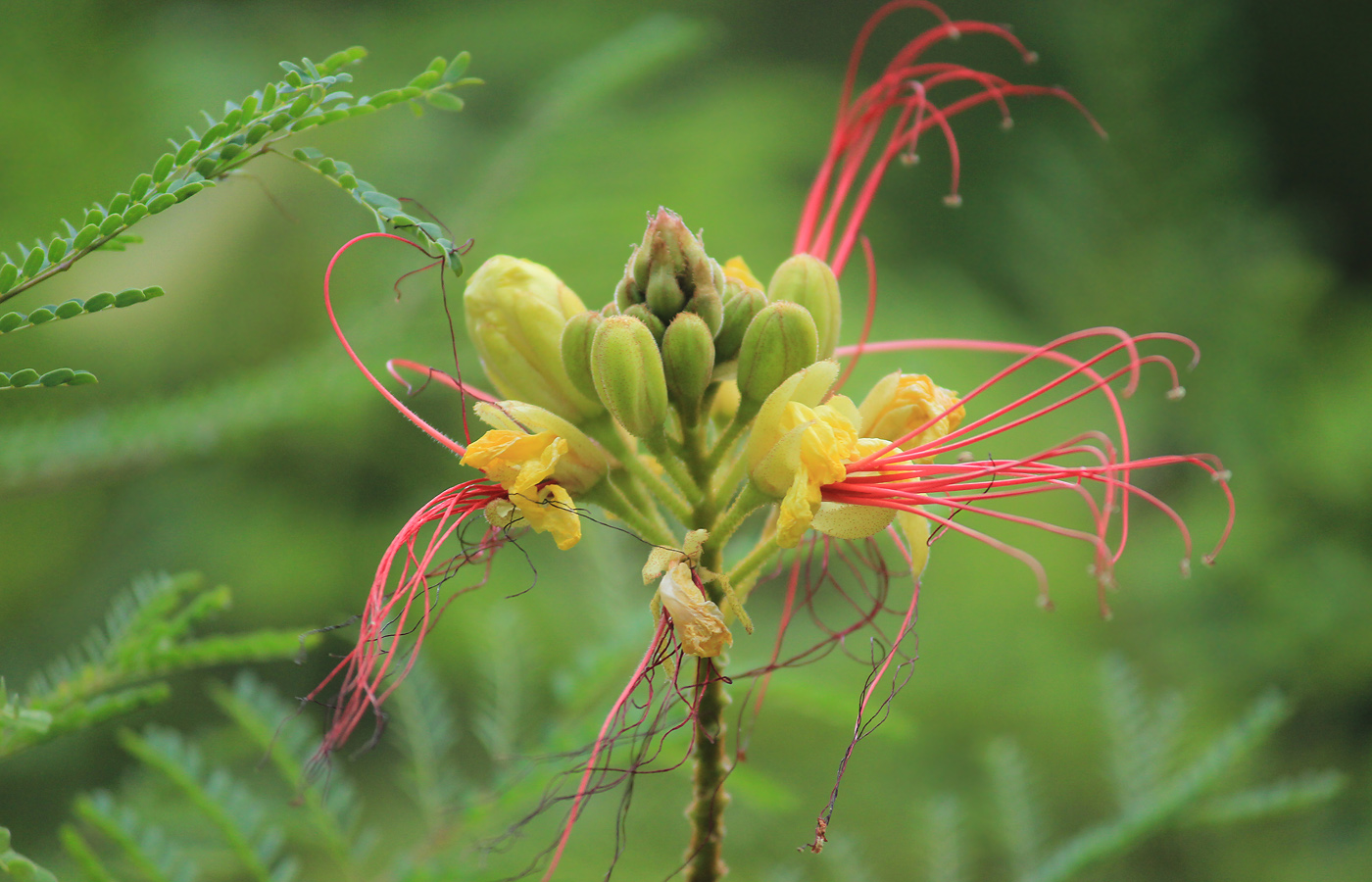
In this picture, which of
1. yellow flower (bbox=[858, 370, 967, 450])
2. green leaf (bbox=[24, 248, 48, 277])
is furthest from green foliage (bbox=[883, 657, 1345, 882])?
green leaf (bbox=[24, 248, 48, 277])

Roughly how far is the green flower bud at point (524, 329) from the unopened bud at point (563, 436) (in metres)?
0.03

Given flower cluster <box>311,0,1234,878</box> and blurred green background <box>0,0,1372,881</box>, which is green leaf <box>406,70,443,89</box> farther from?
blurred green background <box>0,0,1372,881</box>

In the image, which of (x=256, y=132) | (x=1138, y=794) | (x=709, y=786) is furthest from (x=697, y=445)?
(x=1138, y=794)

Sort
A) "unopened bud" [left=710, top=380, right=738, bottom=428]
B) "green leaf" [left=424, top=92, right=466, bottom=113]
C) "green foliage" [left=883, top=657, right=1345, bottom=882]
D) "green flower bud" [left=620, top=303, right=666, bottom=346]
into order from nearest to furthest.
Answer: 1. "green leaf" [left=424, top=92, right=466, bottom=113]
2. "green flower bud" [left=620, top=303, right=666, bottom=346]
3. "unopened bud" [left=710, top=380, right=738, bottom=428]
4. "green foliage" [left=883, top=657, right=1345, bottom=882]

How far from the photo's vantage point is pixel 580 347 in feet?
2.42

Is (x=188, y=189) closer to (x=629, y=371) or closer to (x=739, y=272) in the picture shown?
(x=629, y=371)

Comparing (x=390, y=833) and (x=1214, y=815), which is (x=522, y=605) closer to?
(x=390, y=833)

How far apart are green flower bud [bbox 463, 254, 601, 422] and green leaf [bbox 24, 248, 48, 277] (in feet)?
0.91

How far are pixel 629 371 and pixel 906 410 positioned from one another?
0.23 meters

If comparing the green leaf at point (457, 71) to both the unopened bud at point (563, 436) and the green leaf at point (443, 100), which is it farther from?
the unopened bud at point (563, 436)

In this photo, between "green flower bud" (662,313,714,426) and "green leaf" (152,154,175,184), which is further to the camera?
"green flower bud" (662,313,714,426)

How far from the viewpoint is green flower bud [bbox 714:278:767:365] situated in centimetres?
78

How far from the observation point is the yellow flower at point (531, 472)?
69cm

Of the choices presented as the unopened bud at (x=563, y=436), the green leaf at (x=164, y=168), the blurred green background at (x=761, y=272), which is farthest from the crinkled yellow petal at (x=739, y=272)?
the blurred green background at (x=761, y=272)
